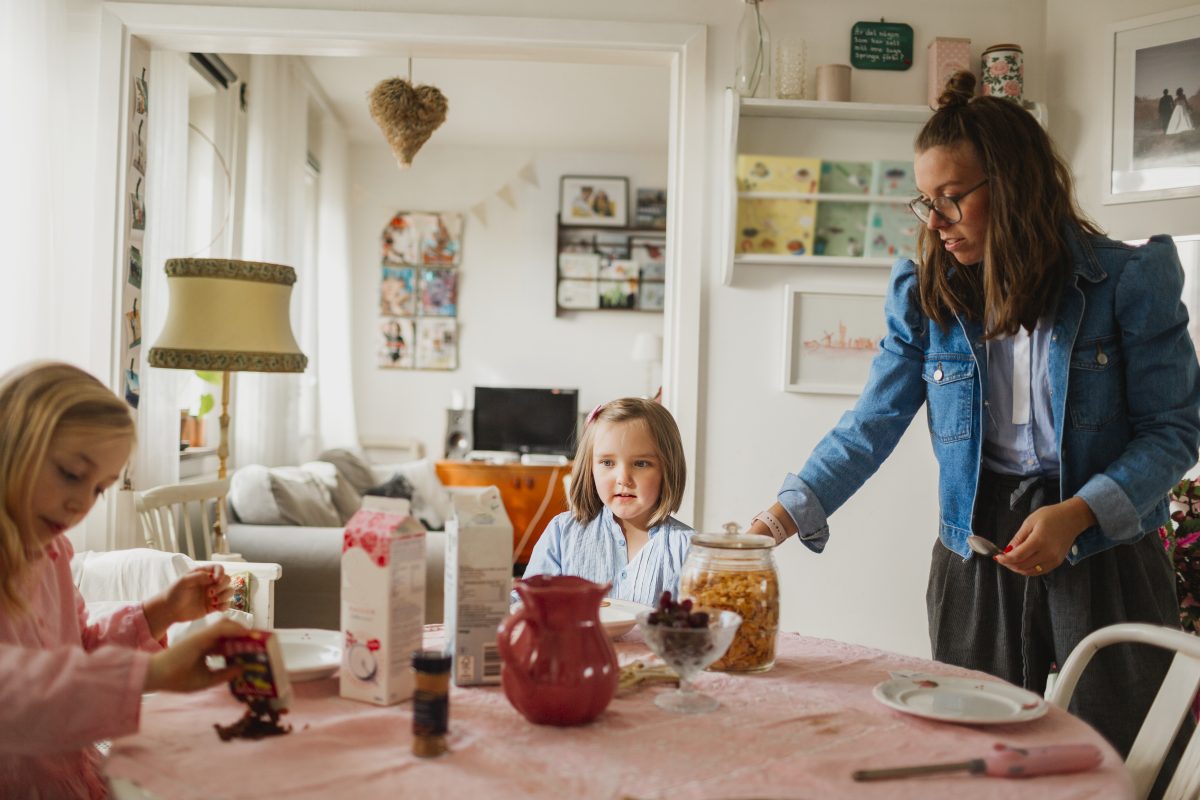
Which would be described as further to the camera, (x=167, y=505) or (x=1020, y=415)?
(x=167, y=505)

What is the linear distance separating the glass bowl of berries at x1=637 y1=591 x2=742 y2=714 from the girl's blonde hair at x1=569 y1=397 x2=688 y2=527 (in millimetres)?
781

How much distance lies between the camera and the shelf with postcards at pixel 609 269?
674 centimetres

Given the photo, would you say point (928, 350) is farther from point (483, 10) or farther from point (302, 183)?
point (302, 183)

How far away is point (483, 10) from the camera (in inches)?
112

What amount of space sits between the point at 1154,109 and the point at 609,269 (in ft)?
14.0

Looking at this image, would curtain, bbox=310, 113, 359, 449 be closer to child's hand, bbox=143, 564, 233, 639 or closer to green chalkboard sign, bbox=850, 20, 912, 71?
green chalkboard sign, bbox=850, 20, 912, 71

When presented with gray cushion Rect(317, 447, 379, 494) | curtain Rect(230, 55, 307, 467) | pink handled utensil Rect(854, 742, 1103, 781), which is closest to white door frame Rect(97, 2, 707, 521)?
curtain Rect(230, 55, 307, 467)

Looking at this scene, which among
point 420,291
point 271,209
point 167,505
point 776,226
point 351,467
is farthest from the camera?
point 420,291

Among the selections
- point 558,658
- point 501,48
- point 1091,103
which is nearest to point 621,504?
point 558,658

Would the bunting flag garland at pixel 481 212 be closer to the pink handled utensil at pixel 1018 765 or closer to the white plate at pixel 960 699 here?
the white plate at pixel 960 699

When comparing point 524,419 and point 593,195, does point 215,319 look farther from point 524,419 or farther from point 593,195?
point 593,195

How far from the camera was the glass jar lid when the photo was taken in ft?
4.03

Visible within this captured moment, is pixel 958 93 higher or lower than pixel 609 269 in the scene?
lower

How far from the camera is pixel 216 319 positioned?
2.43m
